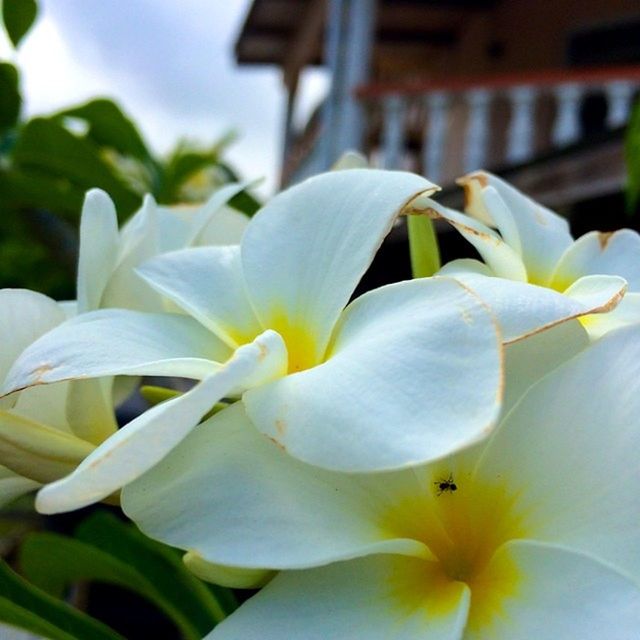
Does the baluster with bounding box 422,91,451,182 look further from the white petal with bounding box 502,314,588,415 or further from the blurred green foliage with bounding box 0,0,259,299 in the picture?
the white petal with bounding box 502,314,588,415

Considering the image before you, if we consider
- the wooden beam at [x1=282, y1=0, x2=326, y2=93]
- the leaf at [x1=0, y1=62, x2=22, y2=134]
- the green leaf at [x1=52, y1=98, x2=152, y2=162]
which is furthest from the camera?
the wooden beam at [x1=282, y1=0, x2=326, y2=93]

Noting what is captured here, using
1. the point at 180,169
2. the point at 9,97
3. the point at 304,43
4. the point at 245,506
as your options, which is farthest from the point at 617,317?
the point at 304,43

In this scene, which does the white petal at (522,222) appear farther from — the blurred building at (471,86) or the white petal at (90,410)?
the blurred building at (471,86)

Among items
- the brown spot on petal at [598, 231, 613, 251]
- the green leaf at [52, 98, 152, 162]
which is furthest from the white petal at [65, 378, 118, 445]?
the green leaf at [52, 98, 152, 162]

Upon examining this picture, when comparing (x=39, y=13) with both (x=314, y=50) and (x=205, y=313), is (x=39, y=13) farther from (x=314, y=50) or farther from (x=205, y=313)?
(x=314, y=50)

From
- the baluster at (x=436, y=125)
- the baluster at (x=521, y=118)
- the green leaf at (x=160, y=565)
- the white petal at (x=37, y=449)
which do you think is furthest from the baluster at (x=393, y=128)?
the white petal at (x=37, y=449)

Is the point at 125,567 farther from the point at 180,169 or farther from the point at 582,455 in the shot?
the point at 180,169
